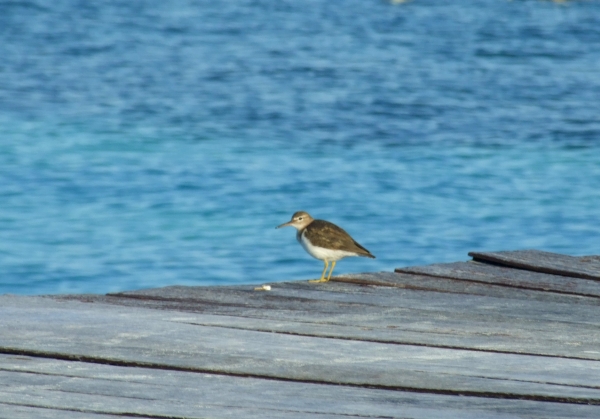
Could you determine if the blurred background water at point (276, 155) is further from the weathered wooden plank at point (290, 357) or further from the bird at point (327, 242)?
the weathered wooden plank at point (290, 357)

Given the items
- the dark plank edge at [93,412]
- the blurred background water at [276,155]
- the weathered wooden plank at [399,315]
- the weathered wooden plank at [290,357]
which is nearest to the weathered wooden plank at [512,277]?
the weathered wooden plank at [399,315]

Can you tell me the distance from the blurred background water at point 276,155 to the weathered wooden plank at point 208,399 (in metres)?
10.3

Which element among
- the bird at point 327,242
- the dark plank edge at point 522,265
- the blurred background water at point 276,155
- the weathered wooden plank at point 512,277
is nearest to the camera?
the weathered wooden plank at point 512,277

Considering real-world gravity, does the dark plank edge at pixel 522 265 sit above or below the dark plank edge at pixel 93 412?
below

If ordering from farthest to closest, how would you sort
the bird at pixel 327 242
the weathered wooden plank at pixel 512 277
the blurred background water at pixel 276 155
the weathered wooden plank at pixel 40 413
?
1. the blurred background water at pixel 276 155
2. the bird at pixel 327 242
3. the weathered wooden plank at pixel 512 277
4. the weathered wooden plank at pixel 40 413

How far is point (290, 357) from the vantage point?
371 cm

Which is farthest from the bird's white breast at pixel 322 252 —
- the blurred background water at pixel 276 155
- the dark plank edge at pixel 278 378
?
the blurred background water at pixel 276 155

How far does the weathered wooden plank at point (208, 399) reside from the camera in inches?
119

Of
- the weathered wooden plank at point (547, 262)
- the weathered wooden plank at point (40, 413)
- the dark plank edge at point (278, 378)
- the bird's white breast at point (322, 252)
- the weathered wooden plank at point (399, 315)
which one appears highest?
the weathered wooden plank at point (40, 413)

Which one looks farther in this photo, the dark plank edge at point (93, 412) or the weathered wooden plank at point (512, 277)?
the weathered wooden plank at point (512, 277)

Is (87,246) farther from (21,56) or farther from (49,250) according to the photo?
(21,56)

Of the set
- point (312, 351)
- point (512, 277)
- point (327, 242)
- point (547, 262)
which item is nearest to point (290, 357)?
point (312, 351)

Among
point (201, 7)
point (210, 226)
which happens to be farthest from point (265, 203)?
point (201, 7)

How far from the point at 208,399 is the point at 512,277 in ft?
9.18
